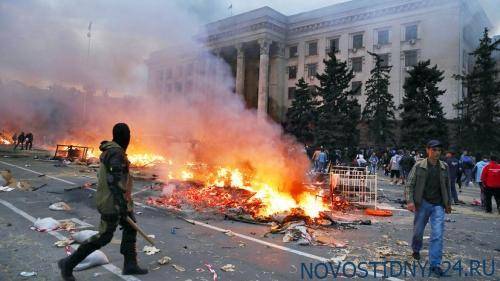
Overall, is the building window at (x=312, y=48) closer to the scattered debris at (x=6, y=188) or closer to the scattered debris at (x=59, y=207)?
the scattered debris at (x=6, y=188)

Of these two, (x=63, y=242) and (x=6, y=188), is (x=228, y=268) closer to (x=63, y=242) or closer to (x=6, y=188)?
(x=63, y=242)

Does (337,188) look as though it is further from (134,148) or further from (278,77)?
(278,77)

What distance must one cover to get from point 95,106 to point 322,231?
1793 centimetres

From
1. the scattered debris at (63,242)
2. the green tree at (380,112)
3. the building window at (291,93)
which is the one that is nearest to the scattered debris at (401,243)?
the scattered debris at (63,242)

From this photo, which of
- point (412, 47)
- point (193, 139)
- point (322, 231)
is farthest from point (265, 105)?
point (322, 231)

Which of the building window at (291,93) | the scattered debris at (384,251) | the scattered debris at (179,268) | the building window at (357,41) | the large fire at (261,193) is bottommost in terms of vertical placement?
the scattered debris at (179,268)

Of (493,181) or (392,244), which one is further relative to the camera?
(493,181)

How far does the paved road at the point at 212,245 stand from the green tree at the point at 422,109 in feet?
70.4

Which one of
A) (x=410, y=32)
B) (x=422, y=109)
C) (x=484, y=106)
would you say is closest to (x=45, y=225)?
(x=422, y=109)

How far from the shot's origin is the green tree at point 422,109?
29312 mm

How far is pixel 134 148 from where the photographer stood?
75.6 ft

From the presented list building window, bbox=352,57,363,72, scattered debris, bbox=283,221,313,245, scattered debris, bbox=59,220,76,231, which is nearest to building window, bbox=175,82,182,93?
scattered debris, bbox=59,220,76,231

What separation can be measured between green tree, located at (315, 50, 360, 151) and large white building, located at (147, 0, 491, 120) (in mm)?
9200

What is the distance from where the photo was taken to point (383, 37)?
4284 cm
